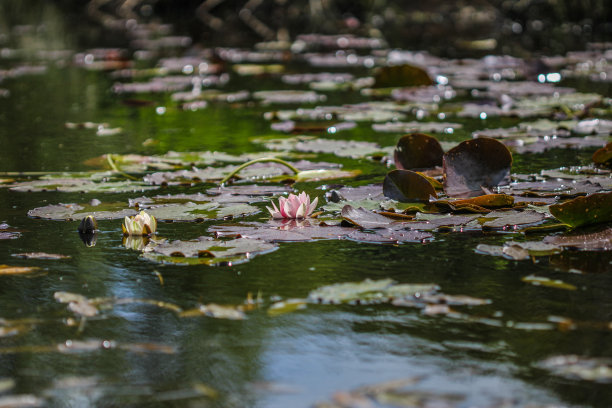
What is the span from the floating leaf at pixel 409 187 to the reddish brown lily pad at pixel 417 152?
1.10ft

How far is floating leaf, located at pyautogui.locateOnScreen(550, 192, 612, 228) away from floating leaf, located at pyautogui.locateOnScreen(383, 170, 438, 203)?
358 millimetres

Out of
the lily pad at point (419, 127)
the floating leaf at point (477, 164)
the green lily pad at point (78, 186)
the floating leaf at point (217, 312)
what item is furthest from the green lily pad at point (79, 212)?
the lily pad at point (419, 127)

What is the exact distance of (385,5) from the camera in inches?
444

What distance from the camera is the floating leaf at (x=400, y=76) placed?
4.02 metres

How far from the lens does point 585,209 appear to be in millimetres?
1786

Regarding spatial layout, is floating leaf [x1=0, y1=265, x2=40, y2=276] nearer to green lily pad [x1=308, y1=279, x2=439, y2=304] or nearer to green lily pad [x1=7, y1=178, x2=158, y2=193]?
green lily pad [x1=308, y1=279, x2=439, y2=304]

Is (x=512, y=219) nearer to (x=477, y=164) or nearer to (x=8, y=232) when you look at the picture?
(x=477, y=164)

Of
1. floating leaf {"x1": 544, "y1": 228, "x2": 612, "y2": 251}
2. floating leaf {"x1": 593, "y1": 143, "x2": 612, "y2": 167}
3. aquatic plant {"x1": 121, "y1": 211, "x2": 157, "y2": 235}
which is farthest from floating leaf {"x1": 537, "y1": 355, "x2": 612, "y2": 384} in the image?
floating leaf {"x1": 593, "y1": 143, "x2": 612, "y2": 167}

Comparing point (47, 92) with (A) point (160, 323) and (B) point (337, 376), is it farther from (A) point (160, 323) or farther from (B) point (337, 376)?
(B) point (337, 376)

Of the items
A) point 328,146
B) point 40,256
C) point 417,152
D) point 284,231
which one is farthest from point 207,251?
point 328,146

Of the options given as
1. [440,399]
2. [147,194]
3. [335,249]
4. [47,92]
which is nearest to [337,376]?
[440,399]

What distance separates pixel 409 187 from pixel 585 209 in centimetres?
46

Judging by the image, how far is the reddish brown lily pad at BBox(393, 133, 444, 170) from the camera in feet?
8.07

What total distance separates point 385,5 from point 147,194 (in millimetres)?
9352
